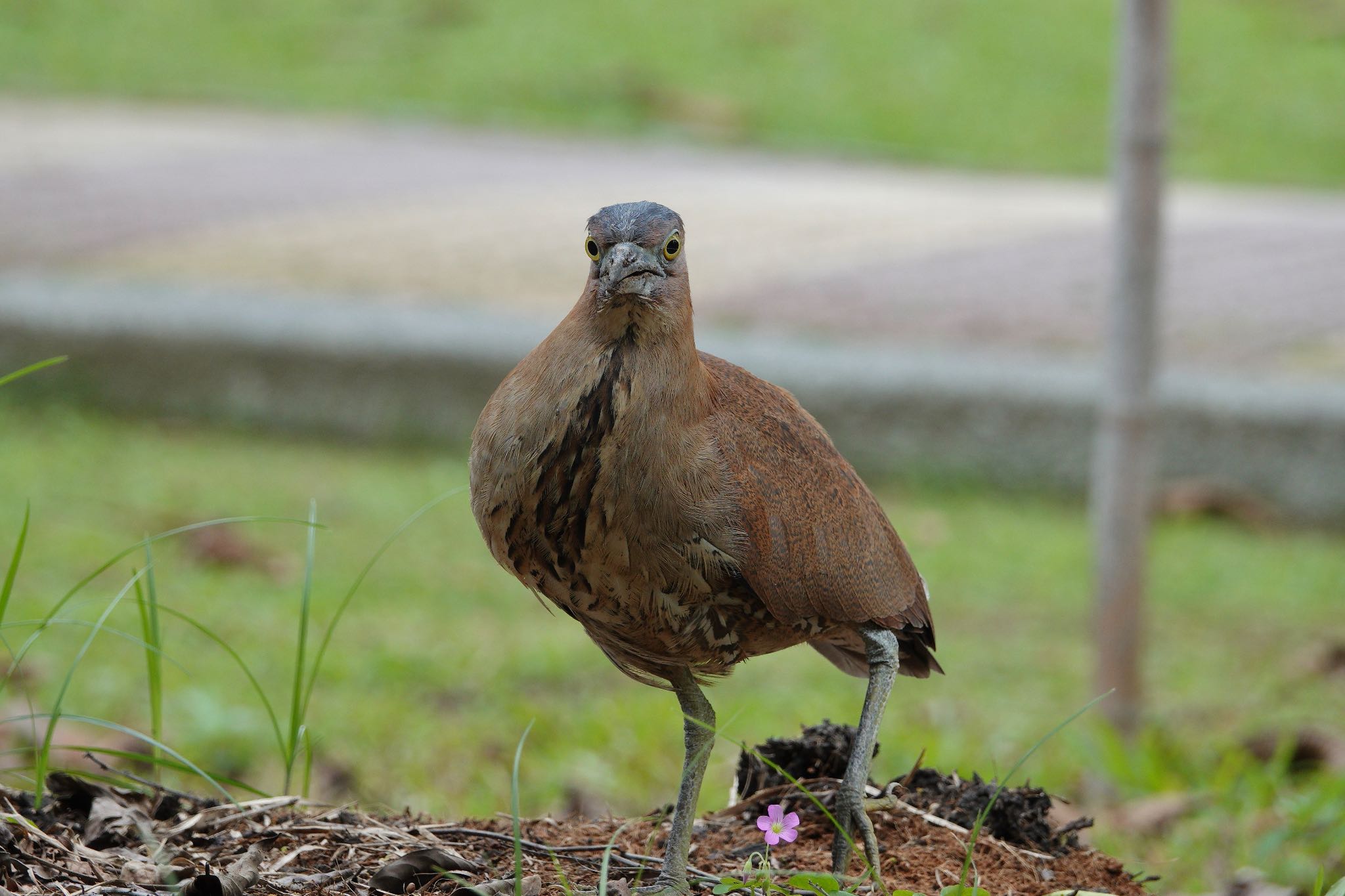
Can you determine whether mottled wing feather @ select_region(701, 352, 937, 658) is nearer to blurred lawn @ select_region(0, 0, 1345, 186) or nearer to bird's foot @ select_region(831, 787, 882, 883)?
bird's foot @ select_region(831, 787, 882, 883)

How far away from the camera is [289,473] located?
687cm

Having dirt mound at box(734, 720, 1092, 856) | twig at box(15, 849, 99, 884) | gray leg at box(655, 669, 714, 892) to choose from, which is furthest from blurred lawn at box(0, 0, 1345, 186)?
twig at box(15, 849, 99, 884)

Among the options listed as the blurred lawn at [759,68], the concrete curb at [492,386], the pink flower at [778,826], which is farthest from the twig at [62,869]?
the blurred lawn at [759,68]

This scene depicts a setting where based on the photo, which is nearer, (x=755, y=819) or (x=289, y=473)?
(x=755, y=819)

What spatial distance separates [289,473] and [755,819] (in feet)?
14.0

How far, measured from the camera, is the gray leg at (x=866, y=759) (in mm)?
2635

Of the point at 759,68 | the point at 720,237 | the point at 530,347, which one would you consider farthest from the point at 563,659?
the point at 759,68

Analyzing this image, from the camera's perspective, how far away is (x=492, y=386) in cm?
726

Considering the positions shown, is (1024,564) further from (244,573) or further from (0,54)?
(0,54)

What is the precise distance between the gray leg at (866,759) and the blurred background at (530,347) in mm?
983

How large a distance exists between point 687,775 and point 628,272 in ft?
2.98

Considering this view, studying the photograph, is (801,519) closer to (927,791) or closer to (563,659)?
(927,791)

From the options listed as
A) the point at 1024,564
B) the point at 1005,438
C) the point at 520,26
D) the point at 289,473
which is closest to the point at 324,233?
the point at 289,473

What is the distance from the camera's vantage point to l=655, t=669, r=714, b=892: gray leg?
2605 millimetres
